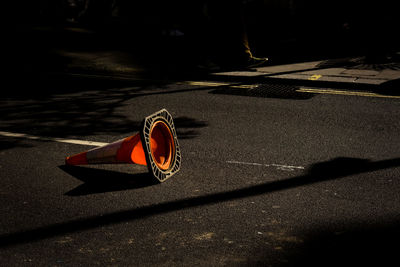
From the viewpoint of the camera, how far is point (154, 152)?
18.6 ft

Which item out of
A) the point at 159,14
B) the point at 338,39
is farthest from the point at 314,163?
the point at 159,14

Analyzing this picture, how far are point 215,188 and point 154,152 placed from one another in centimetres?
93

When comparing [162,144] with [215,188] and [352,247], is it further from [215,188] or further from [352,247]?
A: [352,247]

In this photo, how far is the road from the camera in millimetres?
3908

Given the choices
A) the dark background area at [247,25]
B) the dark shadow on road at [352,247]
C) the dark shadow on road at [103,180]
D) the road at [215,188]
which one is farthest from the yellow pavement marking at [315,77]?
the dark shadow on road at [352,247]

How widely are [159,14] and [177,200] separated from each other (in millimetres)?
14674

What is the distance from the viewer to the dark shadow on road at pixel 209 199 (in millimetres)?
4227

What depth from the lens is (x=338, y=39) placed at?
582 inches

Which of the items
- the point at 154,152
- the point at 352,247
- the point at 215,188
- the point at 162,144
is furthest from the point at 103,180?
the point at 352,247

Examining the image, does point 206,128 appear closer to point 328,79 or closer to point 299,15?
point 328,79

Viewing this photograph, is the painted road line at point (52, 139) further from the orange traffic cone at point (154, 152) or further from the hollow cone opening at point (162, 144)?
the hollow cone opening at point (162, 144)

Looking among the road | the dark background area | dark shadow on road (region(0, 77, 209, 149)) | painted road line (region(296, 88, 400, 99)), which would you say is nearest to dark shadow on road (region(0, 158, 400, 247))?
the road

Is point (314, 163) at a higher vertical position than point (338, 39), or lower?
lower

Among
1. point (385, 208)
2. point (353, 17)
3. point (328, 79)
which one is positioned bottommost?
point (385, 208)
